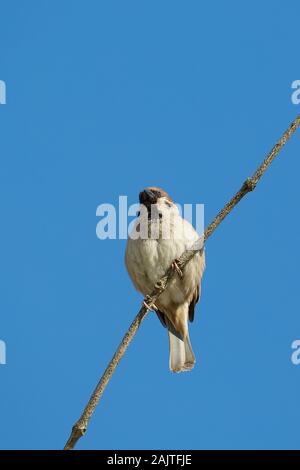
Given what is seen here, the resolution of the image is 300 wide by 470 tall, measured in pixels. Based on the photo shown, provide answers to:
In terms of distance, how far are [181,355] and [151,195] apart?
1.72 m

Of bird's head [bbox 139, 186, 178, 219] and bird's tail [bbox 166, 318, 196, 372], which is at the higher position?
bird's head [bbox 139, 186, 178, 219]

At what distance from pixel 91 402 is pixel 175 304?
476cm

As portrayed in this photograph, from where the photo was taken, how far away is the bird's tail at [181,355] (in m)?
7.30

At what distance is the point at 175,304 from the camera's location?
7.41 meters

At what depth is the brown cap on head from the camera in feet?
23.1

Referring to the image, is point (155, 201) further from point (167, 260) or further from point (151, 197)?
point (167, 260)

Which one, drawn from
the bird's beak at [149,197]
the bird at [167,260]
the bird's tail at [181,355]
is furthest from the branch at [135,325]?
the bird's tail at [181,355]

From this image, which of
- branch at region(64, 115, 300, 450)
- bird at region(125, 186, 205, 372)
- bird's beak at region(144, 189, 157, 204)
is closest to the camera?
branch at region(64, 115, 300, 450)

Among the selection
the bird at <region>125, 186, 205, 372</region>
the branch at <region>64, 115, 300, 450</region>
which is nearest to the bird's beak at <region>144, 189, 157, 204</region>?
the bird at <region>125, 186, 205, 372</region>

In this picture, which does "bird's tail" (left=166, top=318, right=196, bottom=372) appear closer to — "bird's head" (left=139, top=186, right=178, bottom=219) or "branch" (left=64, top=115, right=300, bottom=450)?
"bird's head" (left=139, top=186, right=178, bottom=219)

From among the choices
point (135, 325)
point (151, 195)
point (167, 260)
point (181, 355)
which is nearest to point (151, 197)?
point (151, 195)

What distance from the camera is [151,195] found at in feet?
23.1

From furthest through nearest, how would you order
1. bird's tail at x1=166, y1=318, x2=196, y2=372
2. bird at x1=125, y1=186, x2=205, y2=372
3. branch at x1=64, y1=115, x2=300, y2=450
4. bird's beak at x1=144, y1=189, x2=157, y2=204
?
bird's tail at x1=166, y1=318, x2=196, y2=372, bird's beak at x1=144, y1=189, x2=157, y2=204, bird at x1=125, y1=186, x2=205, y2=372, branch at x1=64, y1=115, x2=300, y2=450

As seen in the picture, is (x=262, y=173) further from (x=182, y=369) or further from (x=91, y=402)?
(x=182, y=369)
